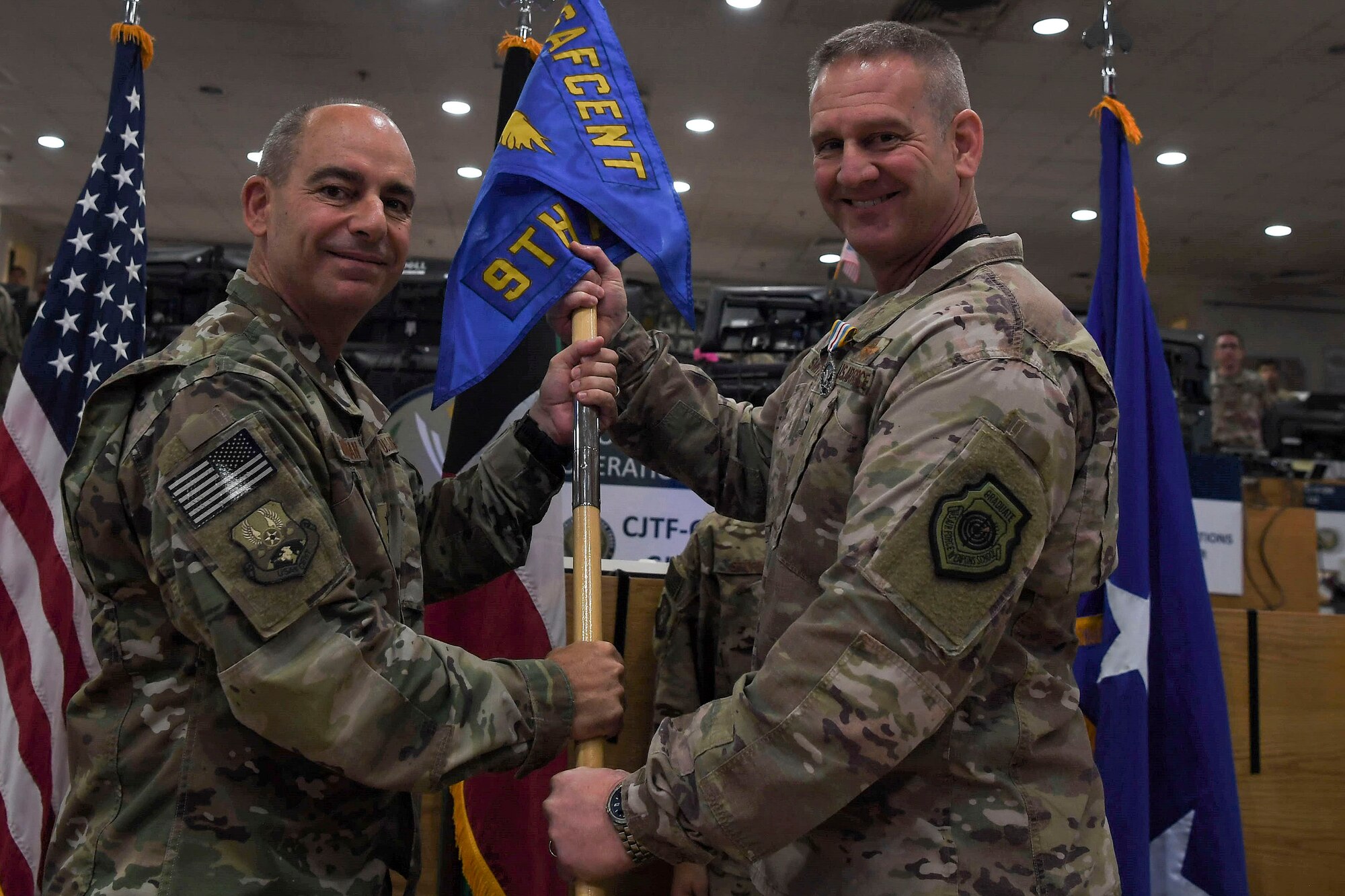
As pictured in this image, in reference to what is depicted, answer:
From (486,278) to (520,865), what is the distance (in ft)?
3.96

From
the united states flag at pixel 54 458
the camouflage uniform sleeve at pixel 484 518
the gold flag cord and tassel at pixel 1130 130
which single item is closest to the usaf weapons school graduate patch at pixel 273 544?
the camouflage uniform sleeve at pixel 484 518

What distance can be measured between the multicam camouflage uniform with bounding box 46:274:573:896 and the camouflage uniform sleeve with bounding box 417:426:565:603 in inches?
13.7

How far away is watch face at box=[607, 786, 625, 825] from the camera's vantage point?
1.33 metres

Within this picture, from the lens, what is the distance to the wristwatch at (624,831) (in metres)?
1.31

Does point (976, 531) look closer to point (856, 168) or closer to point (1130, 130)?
point (856, 168)

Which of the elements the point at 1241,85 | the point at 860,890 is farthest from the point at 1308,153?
the point at 860,890

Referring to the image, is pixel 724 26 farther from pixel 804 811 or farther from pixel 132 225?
pixel 804 811

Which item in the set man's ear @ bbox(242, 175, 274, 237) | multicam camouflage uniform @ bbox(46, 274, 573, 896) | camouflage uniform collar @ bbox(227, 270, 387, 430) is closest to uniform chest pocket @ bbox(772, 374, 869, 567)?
multicam camouflage uniform @ bbox(46, 274, 573, 896)

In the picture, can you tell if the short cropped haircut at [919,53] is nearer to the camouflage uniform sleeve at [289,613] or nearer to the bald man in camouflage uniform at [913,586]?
the bald man in camouflage uniform at [913,586]

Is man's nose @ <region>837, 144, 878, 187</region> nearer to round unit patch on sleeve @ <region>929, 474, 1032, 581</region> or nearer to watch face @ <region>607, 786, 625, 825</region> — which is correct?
round unit patch on sleeve @ <region>929, 474, 1032, 581</region>

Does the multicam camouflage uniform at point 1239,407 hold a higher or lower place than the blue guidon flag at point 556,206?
higher

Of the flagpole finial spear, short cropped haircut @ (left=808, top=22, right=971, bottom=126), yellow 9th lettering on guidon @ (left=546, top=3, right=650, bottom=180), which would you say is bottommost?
short cropped haircut @ (left=808, top=22, right=971, bottom=126)

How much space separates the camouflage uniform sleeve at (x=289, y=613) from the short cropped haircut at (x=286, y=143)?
0.47 meters

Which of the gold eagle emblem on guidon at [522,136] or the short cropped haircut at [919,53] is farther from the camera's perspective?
the gold eagle emblem on guidon at [522,136]
